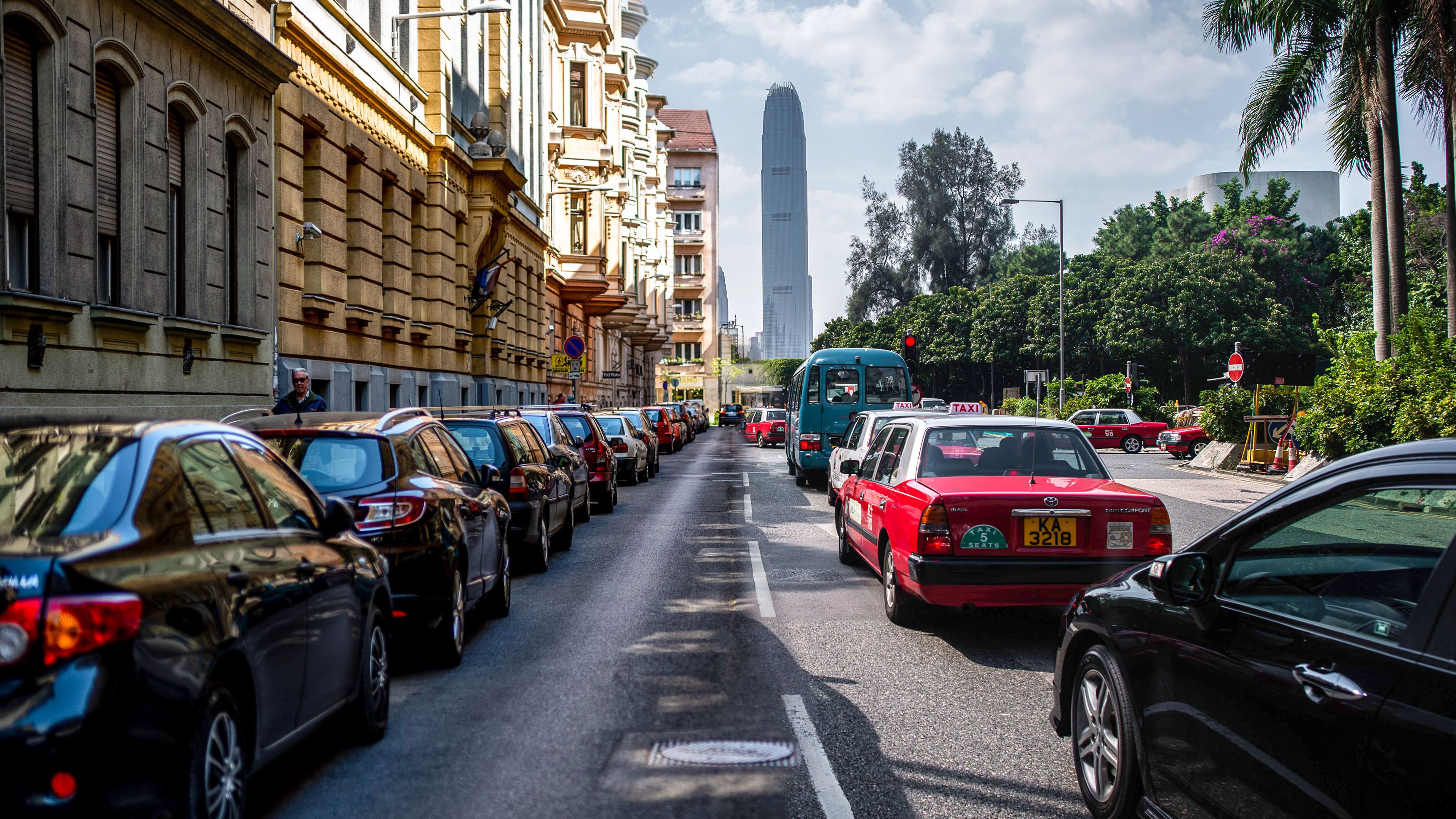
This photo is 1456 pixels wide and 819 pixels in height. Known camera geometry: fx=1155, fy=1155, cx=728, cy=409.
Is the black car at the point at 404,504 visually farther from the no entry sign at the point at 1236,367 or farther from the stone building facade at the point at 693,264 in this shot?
the stone building facade at the point at 693,264

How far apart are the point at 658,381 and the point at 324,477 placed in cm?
9953

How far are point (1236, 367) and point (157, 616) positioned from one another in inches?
1080

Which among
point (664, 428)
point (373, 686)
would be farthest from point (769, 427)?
point (373, 686)

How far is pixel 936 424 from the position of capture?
8.84 metres

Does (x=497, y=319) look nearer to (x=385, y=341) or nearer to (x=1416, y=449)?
(x=385, y=341)

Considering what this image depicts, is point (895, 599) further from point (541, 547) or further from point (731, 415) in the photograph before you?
point (731, 415)

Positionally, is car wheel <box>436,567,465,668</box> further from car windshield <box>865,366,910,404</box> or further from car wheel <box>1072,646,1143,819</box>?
car windshield <box>865,366,910,404</box>

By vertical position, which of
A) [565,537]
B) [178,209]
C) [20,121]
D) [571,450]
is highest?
[20,121]

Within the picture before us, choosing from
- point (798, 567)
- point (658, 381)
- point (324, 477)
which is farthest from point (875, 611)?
point (658, 381)

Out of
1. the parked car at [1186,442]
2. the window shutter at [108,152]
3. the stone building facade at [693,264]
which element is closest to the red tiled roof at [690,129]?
the stone building facade at [693,264]

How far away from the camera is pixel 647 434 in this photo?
27.6 meters

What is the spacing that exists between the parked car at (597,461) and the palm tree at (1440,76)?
50.4 ft

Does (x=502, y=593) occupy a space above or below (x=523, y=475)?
below

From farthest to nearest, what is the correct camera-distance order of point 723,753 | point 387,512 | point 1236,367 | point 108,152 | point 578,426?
point 1236,367, point 578,426, point 108,152, point 387,512, point 723,753
